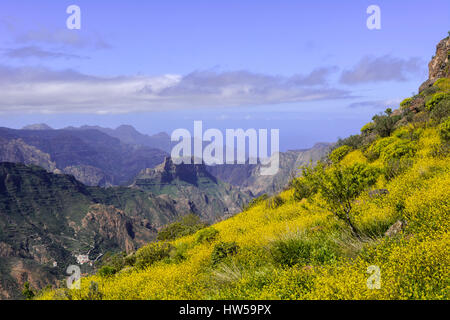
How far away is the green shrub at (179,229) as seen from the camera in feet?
64.8

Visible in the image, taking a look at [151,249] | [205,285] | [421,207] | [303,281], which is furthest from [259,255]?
[151,249]

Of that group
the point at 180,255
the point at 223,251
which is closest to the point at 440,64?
the point at 223,251

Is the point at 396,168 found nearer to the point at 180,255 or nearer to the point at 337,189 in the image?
the point at 337,189

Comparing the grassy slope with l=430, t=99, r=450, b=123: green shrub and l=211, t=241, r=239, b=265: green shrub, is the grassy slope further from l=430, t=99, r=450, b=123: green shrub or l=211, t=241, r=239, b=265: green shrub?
l=430, t=99, r=450, b=123: green shrub

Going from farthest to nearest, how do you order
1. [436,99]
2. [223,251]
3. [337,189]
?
[436,99]
[223,251]
[337,189]

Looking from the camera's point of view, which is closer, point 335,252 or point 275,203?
point 335,252

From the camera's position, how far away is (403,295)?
5.39m

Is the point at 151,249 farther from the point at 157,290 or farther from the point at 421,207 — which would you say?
the point at 421,207

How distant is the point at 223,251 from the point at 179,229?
11501 millimetres

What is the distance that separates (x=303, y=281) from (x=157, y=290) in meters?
4.10

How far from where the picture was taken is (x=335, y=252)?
800 centimetres

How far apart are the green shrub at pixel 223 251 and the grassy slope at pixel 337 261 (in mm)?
362

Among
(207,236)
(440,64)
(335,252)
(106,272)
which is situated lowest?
(106,272)

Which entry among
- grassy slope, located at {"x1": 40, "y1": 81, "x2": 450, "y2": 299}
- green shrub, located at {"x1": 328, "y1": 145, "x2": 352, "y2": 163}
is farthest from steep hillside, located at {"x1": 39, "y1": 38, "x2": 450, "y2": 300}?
green shrub, located at {"x1": 328, "y1": 145, "x2": 352, "y2": 163}
